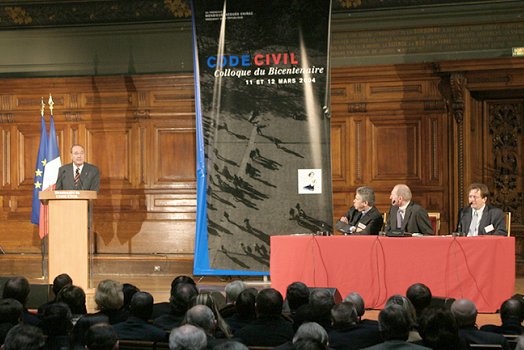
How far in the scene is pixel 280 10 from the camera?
28.7 ft

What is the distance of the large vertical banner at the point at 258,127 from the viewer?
28.3 feet

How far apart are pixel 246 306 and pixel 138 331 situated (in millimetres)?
713

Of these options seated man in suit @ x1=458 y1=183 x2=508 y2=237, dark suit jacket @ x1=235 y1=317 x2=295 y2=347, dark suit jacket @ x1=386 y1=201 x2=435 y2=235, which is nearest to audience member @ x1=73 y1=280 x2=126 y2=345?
dark suit jacket @ x1=235 y1=317 x2=295 y2=347

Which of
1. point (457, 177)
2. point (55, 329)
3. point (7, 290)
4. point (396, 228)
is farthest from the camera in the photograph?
point (457, 177)

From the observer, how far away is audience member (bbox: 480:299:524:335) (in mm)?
4320

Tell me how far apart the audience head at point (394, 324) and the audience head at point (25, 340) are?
5.04ft

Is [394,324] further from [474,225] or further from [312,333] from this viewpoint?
[474,225]

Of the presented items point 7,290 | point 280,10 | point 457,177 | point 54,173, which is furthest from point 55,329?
point 457,177

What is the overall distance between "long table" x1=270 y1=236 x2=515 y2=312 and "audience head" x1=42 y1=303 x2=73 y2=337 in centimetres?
380

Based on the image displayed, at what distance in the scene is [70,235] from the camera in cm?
804

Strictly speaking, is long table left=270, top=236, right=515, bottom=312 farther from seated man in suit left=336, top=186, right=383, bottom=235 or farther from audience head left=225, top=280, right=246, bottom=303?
audience head left=225, top=280, right=246, bottom=303

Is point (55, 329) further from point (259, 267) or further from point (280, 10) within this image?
point (280, 10)

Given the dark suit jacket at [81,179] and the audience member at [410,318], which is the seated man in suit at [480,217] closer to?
the audience member at [410,318]

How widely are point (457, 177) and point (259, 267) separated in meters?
2.98
